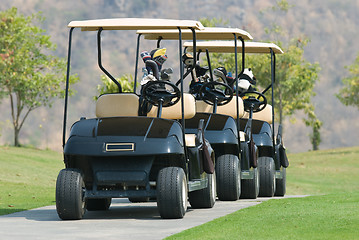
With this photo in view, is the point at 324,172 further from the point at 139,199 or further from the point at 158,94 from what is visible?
the point at 158,94

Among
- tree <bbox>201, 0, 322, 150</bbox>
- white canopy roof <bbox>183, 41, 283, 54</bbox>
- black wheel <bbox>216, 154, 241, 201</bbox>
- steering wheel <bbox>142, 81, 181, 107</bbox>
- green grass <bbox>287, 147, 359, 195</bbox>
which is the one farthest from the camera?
tree <bbox>201, 0, 322, 150</bbox>

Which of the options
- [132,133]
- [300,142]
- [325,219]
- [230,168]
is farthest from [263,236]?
[300,142]

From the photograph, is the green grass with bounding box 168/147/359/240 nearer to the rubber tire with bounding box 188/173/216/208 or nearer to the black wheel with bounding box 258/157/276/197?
the rubber tire with bounding box 188/173/216/208

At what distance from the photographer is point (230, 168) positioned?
1128 cm

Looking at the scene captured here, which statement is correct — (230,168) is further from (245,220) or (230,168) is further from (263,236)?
(263,236)

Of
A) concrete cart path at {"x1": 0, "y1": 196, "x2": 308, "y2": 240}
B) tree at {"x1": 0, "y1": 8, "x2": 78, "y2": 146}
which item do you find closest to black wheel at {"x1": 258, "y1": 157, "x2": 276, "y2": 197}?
concrete cart path at {"x1": 0, "y1": 196, "x2": 308, "y2": 240}

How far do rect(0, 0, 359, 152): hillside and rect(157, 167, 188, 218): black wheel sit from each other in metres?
70.5

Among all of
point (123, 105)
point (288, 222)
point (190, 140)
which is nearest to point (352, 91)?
point (123, 105)

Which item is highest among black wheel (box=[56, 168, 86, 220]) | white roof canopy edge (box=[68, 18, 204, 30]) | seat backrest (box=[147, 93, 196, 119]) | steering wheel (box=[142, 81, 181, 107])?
white roof canopy edge (box=[68, 18, 204, 30])

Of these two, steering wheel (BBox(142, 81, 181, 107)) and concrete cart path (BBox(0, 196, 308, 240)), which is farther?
steering wheel (BBox(142, 81, 181, 107))

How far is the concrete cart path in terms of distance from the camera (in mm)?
7348

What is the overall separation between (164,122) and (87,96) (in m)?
76.7

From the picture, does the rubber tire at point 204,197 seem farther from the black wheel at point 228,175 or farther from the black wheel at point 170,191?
the black wheel at point 170,191

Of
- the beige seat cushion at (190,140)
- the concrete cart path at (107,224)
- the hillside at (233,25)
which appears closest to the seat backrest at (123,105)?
the beige seat cushion at (190,140)
